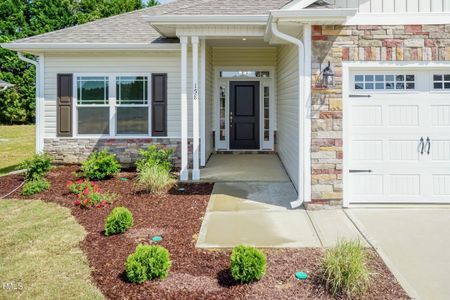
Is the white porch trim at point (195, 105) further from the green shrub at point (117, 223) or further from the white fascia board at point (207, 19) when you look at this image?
the green shrub at point (117, 223)

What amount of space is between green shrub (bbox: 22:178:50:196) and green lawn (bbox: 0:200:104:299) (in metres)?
0.90

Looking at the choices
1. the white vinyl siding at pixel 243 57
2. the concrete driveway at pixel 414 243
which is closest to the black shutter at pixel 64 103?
the white vinyl siding at pixel 243 57

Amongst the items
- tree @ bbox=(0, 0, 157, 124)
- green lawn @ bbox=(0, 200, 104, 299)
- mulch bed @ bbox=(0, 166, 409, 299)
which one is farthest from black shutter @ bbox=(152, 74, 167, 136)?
tree @ bbox=(0, 0, 157, 124)

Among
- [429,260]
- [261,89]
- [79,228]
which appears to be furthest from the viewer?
[261,89]

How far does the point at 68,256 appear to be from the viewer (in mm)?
4336

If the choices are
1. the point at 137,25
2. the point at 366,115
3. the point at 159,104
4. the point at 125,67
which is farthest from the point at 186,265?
the point at 137,25

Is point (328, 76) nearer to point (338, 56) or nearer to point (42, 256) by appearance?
point (338, 56)

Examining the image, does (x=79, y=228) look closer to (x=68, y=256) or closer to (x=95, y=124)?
(x=68, y=256)

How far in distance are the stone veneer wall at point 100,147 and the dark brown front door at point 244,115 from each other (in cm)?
308

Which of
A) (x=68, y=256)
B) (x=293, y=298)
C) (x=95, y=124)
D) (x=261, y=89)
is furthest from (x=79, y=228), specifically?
(x=261, y=89)

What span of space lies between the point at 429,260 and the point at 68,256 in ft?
13.2

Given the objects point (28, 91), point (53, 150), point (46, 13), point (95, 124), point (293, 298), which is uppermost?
point (46, 13)

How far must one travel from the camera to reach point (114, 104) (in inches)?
390

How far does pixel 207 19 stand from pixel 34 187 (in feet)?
15.7
